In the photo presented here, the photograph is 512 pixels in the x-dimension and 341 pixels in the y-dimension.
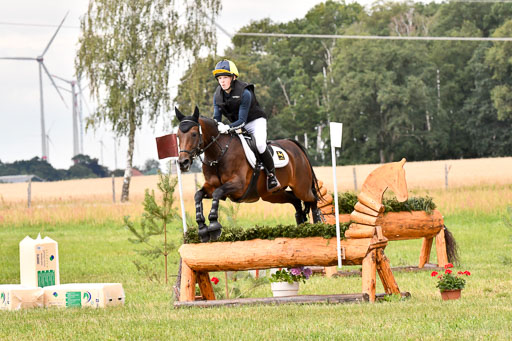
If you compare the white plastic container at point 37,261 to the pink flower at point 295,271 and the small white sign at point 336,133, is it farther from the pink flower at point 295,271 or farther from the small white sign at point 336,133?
the small white sign at point 336,133

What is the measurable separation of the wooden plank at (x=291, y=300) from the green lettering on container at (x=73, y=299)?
1.37 m

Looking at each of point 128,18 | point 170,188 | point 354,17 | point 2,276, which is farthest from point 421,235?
point 354,17

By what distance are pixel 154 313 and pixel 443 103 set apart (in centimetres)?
5341

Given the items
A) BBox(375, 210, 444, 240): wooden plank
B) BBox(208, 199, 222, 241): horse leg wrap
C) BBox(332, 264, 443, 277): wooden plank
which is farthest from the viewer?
BBox(332, 264, 443, 277): wooden plank

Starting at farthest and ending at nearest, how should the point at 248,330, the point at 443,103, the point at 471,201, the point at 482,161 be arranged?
1. the point at 443,103
2. the point at 482,161
3. the point at 471,201
4. the point at 248,330

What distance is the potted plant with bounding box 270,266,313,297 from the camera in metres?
9.87

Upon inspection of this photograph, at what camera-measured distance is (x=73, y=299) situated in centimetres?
1016

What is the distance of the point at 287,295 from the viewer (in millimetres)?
9906

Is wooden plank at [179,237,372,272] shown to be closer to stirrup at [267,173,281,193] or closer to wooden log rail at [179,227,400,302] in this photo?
wooden log rail at [179,227,400,302]

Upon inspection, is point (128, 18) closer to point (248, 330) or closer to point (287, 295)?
point (287, 295)

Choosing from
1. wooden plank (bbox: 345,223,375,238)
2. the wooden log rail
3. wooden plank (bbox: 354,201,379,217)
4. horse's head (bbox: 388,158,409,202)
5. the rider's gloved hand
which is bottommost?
the wooden log rail

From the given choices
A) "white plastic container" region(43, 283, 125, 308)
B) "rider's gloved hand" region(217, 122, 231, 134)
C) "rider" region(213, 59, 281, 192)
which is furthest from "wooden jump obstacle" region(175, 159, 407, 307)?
"rider's gloved hand" region(217, 122, 231, 134)

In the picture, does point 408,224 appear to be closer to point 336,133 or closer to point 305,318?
point 336,133

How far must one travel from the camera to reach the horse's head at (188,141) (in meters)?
8.41
